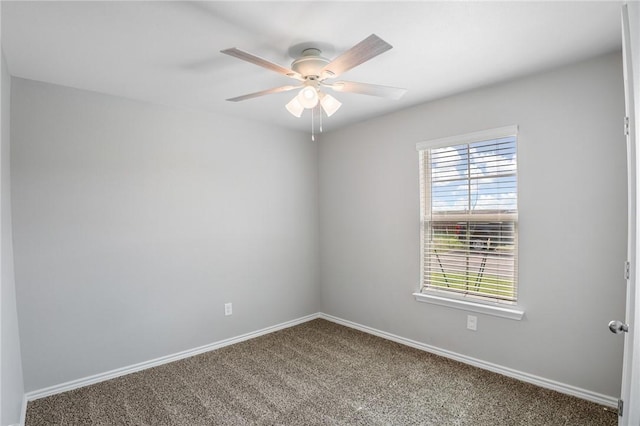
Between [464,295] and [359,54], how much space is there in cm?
227

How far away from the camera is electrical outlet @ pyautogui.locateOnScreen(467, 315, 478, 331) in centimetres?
287

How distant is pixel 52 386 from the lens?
2.51 m

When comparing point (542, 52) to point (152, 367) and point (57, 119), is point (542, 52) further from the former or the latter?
point (152, 367)

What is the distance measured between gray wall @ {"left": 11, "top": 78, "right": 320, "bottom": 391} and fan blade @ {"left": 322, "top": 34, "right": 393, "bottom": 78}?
1876mm

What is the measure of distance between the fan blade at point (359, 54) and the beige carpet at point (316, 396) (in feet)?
7.17

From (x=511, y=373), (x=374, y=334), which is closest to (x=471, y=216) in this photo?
(x=511, y=373)

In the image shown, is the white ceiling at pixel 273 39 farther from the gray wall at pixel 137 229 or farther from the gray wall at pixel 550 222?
the gray wall at pixel 137 229

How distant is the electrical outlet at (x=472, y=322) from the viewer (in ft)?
9.41

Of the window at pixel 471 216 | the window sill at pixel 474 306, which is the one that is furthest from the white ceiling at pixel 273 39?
the window sill at pixel 474 306

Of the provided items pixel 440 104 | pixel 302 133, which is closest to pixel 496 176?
pixel 440 104

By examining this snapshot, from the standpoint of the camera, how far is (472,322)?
288 centimetres

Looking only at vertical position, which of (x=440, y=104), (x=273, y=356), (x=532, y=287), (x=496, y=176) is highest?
(x=440, y=104)

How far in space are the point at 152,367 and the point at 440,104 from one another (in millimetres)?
3502

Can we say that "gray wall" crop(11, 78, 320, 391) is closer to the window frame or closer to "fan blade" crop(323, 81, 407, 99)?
the window frame
